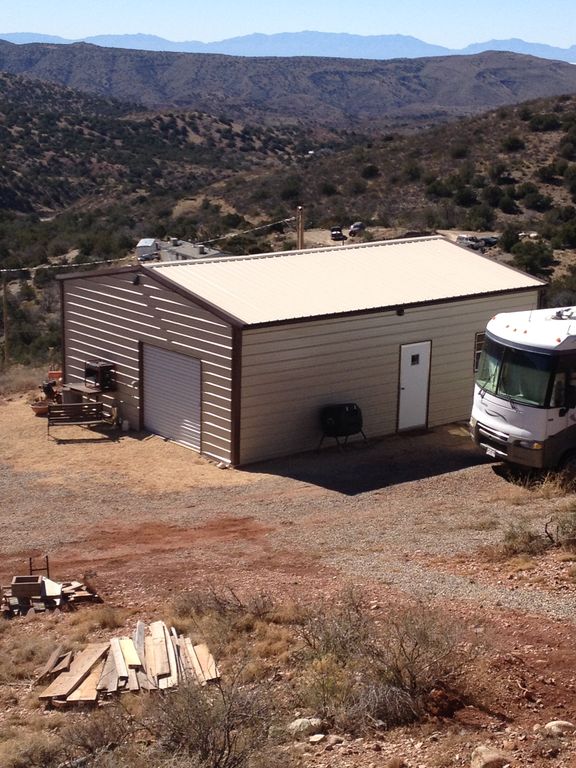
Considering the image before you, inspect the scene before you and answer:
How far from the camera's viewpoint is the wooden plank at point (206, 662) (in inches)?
350

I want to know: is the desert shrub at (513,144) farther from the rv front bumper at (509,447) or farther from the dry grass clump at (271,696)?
Answer: the dry grass clump at (271,696)

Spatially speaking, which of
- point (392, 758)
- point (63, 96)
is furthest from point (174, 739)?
point (63, 96)

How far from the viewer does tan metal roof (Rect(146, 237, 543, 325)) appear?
18.5 meters

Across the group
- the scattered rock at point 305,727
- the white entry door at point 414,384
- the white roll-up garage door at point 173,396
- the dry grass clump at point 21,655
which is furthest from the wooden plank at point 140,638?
the white entry door at point 414,384

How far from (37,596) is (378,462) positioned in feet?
26.0

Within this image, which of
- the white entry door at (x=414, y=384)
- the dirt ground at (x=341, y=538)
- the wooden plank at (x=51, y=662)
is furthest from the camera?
the white entry door at (x=414, y=384)

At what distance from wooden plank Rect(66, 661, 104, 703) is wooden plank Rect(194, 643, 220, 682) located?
855 mm

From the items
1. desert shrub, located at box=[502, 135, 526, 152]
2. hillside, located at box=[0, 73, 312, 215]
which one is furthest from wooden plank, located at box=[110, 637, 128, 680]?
hillside, located at box=[0, 73, 312, 215]

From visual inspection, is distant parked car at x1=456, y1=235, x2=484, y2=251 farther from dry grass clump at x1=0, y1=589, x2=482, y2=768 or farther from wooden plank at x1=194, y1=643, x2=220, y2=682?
wooden plank at x1=194, y1=643, x2=220, y2=682

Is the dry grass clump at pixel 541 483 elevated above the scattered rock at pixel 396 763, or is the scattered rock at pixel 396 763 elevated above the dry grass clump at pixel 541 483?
the scattered rock at pixel 396 763

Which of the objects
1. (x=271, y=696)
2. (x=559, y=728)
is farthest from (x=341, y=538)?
(x=559, y=728)

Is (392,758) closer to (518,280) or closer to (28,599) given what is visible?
(28,599)

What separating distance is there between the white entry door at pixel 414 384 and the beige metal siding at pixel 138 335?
3768 millimetres

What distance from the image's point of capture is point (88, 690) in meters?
8.78
